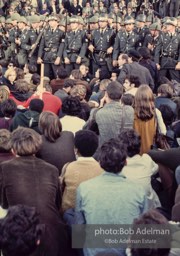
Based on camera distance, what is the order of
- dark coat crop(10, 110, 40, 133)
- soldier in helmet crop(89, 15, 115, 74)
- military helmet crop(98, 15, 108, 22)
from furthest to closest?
1. military helmet crop(98, 15, 108, 22)
2. soldier in helmet crop(89, 15, 115, 74)
3. dark coat crop(10, 110, 40, 133)

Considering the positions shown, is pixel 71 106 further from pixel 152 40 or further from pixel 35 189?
pixel 152 40

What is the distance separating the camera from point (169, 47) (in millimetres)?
12148

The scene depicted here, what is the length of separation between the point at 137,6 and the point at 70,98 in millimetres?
13257

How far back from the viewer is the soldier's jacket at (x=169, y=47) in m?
12.1

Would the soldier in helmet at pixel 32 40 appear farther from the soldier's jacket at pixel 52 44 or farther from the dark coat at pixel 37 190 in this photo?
the dark coat at pixel 37 190

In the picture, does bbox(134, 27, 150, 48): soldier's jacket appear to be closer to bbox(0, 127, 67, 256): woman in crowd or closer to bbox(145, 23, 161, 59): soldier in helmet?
bbox(145, 23, 161, 59): soldier in helmet

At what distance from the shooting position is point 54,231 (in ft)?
Answer: 13.7

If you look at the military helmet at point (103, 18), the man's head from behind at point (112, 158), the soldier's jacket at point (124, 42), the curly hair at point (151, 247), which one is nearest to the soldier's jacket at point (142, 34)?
the soldier's jacket at point (124, 42)

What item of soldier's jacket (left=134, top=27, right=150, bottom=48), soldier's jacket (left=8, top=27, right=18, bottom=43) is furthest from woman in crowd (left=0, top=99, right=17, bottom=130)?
soldier's jacket (left=8, top=27, right=18, bottom=43)

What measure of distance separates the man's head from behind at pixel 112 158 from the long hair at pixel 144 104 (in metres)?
1.85

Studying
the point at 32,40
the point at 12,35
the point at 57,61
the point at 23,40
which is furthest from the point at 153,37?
the point at 12,35

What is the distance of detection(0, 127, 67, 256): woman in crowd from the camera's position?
4.06 meters

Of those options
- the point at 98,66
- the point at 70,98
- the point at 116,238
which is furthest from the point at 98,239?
the point at 98,66

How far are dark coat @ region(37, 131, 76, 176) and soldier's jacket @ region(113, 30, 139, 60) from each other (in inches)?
312
